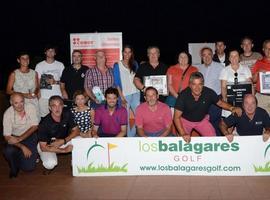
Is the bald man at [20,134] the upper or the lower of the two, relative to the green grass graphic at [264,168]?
upper

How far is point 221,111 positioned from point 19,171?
3.40 m

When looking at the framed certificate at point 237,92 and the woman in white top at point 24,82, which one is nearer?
the framed certificate at point 237,92

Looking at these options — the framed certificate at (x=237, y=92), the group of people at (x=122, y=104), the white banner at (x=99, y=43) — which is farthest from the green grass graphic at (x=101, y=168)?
the white banner at (x=99, y=43)

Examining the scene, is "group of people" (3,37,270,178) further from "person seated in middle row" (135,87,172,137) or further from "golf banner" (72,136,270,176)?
"golf banner" (72,136,270,176)

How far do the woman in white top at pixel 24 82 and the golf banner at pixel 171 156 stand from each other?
1451 millimetres

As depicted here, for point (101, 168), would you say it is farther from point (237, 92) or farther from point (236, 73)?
point (236, 73)

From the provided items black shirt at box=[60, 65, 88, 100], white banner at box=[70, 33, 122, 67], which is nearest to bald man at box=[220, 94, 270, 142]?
black shirt at box=[60, 65, 88, 100]

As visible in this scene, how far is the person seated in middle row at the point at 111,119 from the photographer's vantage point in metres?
6.56

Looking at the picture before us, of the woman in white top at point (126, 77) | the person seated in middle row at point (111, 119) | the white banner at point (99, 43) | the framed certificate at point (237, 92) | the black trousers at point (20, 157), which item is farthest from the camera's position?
the white banner at point (99, 43)

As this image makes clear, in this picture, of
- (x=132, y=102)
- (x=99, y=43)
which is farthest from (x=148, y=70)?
(x=99, y=43)

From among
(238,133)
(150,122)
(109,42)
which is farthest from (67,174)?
(109,42)

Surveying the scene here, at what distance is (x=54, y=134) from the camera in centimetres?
650

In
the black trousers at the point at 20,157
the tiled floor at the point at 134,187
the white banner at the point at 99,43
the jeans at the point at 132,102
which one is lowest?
the tiled floor at the point at 134,187

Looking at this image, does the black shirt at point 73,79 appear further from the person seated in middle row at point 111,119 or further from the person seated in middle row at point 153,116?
the person seated in middle row at point 153,116
